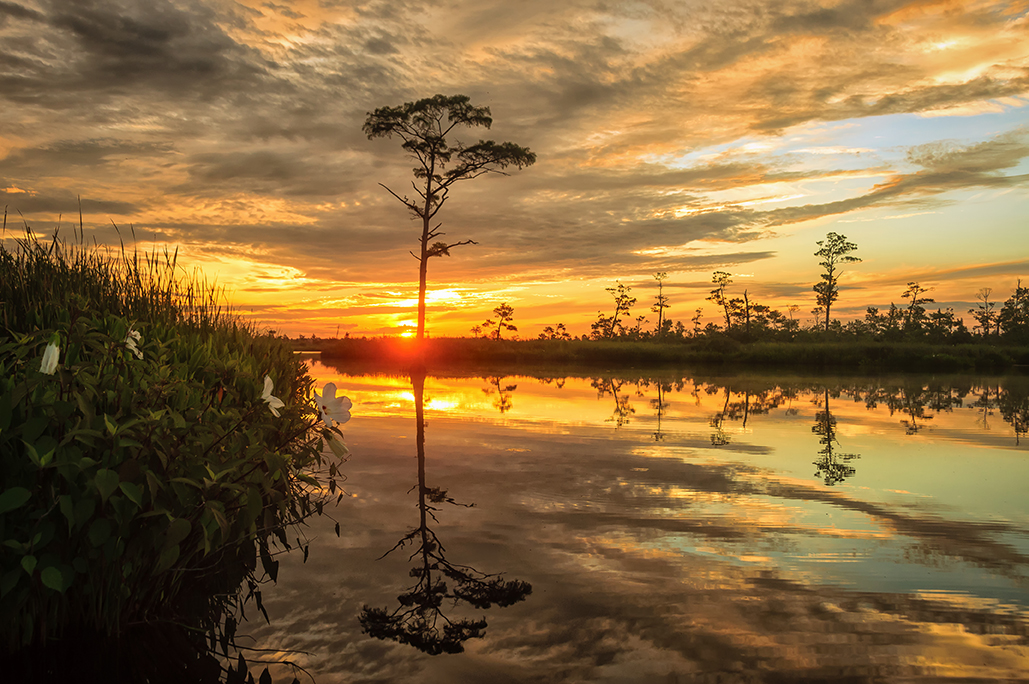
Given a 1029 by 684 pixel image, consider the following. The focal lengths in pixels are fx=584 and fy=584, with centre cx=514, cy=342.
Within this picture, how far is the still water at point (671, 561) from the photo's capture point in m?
3.05

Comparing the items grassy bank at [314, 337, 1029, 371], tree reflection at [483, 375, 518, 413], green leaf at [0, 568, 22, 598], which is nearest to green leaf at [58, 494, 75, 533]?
green leaf at [0, 568, 22, 598]

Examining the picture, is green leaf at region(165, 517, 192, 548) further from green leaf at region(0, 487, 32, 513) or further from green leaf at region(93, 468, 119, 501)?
green leaf at region(0, 487, 32, 513)

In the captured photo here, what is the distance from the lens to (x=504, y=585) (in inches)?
153

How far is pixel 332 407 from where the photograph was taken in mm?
3160

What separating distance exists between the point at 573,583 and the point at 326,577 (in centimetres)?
170

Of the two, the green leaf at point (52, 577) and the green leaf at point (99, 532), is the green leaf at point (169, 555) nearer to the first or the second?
the green leaf at point (99, 532)

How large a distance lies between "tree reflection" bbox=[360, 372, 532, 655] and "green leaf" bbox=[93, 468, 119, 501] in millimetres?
1567

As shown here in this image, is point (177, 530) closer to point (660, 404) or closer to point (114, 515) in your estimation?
point (114, 515)

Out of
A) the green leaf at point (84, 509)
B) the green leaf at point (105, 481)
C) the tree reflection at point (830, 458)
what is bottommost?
the tree reflection at point (830, 458)

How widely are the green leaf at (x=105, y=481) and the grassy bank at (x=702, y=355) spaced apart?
122ft

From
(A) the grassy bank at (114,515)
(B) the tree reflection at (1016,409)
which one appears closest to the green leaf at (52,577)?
A: (A) the grassy bank at (114,515)

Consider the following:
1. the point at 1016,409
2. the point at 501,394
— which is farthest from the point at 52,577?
the point at 1016,409

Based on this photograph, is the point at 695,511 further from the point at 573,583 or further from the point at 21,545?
the point at 21,545

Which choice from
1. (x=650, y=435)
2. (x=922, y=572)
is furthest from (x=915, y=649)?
(x=650, y=435)
